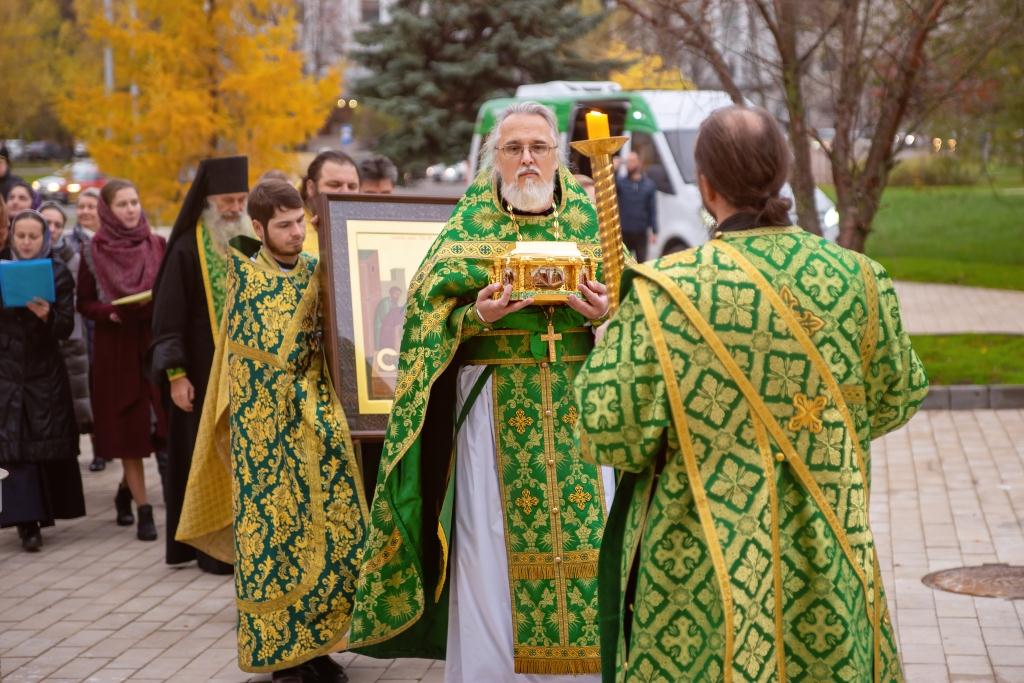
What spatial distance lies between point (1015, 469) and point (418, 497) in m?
5.63

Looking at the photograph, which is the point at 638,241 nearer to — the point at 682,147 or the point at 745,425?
the point at 682,147

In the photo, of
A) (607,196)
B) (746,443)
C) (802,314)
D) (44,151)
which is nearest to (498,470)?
(607,196)

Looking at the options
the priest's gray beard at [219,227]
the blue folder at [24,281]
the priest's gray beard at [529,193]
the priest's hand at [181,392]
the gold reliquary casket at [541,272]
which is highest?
the priest's gray beard at [529,193]

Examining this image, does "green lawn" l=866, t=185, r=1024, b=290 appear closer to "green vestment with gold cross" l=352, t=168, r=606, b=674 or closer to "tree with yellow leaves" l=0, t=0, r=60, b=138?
"green vestment with gold cross" l=352, t=168, r=606, b=674

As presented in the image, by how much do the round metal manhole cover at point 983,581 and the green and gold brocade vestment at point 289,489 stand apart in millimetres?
2937

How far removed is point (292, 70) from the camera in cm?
1884

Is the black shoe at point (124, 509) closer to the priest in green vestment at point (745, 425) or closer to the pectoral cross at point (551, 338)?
the pectoral cross at point (551, 338)

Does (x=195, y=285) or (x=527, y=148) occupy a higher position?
(x=527, y=148)

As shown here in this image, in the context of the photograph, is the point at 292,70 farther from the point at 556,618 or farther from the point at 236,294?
the point at 556,618

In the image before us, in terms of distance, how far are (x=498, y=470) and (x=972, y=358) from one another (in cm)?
948

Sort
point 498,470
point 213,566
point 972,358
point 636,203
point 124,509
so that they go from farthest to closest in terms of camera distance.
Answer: point 636,203 → point 972,358 → point 124,509 → point 213,566 → point 498,470

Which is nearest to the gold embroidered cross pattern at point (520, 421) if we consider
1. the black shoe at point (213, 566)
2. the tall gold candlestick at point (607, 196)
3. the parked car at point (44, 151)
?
the tall gold candlestick at point (607, 196)

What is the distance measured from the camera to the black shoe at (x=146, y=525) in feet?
28.0

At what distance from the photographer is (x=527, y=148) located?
4906 mm
